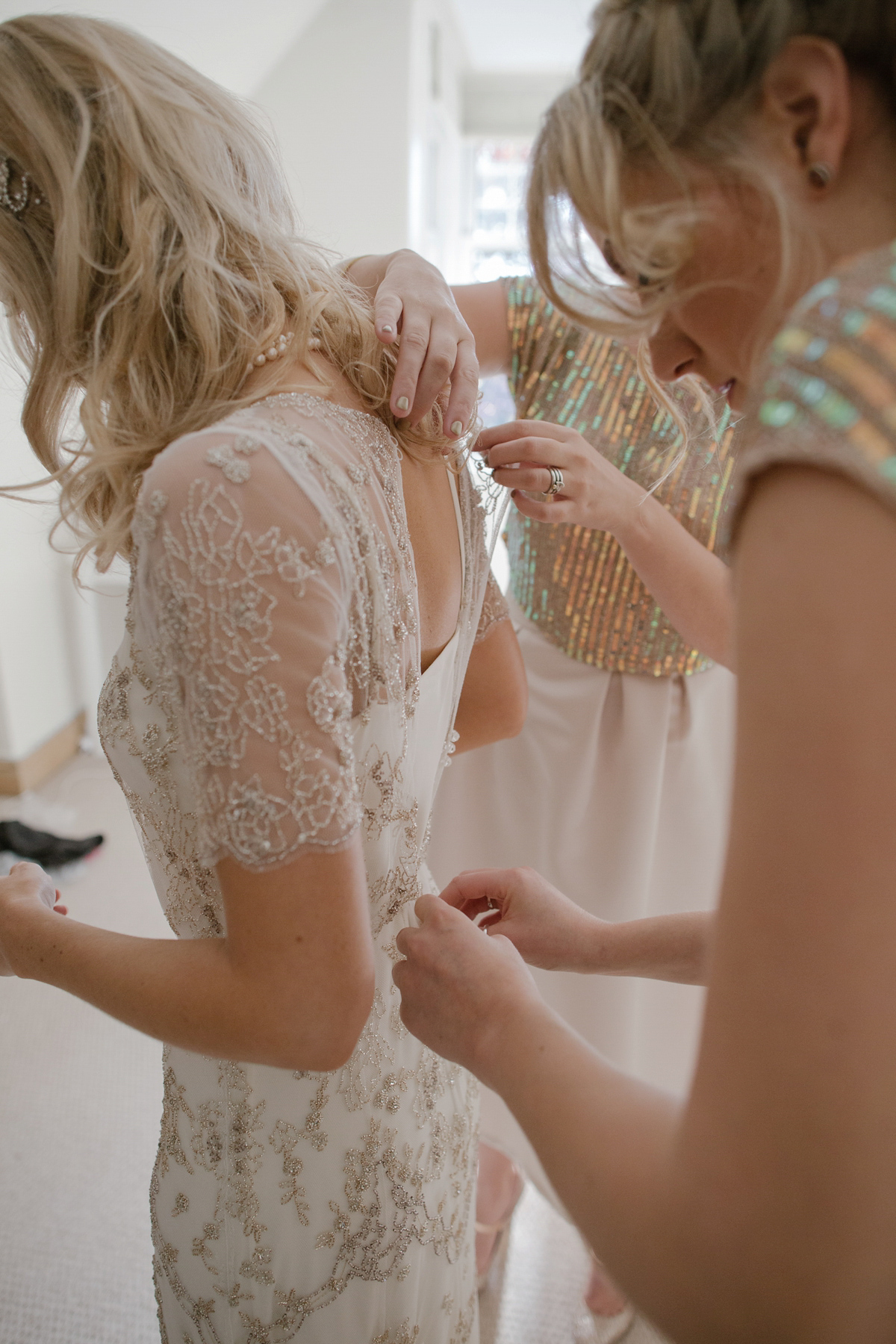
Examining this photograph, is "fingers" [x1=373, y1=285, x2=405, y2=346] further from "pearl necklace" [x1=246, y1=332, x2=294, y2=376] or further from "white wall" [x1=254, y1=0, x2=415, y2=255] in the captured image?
"white wall" [x1=254, y1=0, x2=415, y2=255]

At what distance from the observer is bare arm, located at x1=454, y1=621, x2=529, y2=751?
1041 mm

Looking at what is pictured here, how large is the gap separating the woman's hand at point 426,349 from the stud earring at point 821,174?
1.20ft

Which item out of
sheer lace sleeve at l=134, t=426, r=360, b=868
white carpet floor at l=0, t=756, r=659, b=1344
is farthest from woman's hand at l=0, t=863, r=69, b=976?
white carpet floor at l=0, t=756, r=659, b=1344

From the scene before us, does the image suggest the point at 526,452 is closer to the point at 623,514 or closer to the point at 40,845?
the point at 623,514

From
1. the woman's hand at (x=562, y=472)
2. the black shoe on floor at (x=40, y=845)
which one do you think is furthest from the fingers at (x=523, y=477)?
the black shoe on floor at (x=40, y=845)

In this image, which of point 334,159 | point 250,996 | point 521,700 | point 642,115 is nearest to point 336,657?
point 250,996

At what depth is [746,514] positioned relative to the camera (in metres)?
0.37

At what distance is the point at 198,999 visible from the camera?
1.98ft

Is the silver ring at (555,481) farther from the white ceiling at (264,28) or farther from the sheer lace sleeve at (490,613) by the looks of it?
the white ceiling at (264,28)

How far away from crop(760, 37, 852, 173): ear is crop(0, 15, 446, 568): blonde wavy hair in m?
0.37

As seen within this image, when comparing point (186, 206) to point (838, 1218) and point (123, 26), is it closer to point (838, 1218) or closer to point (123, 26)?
point (123, 26)

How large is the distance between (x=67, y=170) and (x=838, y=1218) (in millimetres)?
786

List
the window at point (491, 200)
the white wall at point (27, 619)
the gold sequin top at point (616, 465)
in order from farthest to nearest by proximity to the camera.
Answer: the window at point (491, 200)
the white wall at point (27, 619)
the gold sequin top at point (616, 465)

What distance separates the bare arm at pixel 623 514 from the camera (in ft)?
3.00
